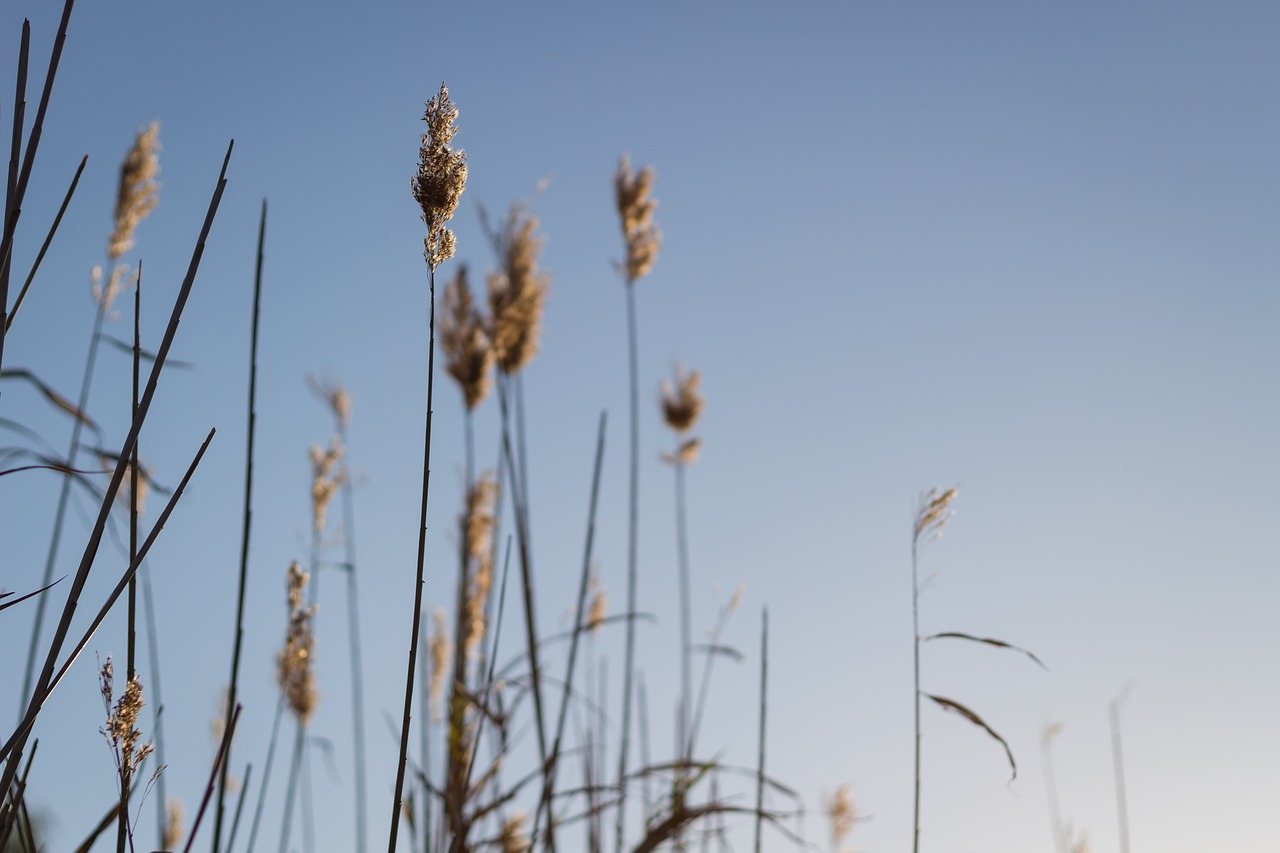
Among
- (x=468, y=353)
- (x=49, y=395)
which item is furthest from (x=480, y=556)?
(x=49, y=395)

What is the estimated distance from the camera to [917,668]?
4.43 ft

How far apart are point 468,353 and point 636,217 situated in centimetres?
101

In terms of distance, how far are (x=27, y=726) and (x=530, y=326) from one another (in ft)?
7.26

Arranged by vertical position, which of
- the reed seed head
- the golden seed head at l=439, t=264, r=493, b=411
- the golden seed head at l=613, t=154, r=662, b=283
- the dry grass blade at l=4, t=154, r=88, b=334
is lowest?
the reed seed head

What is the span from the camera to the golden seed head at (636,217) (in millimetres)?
3488

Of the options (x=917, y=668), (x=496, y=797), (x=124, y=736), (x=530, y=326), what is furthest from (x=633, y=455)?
(x=124, y=736)

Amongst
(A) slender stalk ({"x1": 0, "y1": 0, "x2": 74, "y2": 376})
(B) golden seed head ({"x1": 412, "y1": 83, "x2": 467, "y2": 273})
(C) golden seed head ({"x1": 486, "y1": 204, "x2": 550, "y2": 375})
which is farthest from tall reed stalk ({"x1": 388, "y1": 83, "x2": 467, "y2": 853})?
(C) golden seed head ({"x1": 486, "y1": 204, "x2": 550, "y2": 375})

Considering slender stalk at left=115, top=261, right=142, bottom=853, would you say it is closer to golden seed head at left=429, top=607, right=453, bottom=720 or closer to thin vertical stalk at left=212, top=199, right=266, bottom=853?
thin vertical stalk at left=212, top=199, right=266, bottom=853

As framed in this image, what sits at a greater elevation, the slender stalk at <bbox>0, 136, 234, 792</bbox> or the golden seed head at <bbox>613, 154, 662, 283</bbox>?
the golden seed head at <bbox>613, 154, 662, 283</bbox>

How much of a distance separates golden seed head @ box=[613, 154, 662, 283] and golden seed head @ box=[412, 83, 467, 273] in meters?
2.58

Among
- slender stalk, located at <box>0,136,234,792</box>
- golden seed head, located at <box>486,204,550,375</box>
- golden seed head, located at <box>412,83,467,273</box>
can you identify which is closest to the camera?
slender stalk, located at <box>0,136,234,792</box>

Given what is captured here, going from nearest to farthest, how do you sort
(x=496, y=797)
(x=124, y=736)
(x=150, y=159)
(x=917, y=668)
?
(x=124, y=736) < (x=917, y=668) < (x=496, y=797) < (x=150, y=159)

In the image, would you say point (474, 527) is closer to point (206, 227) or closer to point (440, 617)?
point (440, 617)

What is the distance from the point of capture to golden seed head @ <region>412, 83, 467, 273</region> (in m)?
0.84
